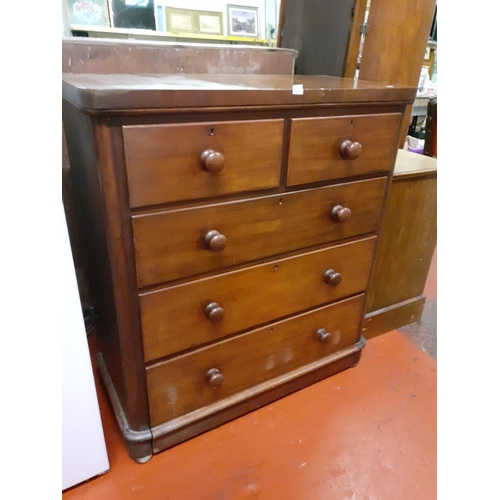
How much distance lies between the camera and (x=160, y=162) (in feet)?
2.69

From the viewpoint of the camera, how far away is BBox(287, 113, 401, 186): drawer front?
985 millimetres

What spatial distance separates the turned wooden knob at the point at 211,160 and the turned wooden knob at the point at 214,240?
0.15 meters

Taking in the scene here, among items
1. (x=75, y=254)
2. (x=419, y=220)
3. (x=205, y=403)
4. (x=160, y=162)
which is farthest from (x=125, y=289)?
(x=419, y=220)

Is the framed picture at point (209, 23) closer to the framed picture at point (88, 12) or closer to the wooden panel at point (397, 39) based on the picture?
the framed picture at point (88, 12)

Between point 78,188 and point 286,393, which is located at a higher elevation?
point 78,188

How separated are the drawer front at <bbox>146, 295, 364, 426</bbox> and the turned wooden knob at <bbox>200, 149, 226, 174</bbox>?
1.66ft

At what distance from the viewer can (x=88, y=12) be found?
1.97 meters

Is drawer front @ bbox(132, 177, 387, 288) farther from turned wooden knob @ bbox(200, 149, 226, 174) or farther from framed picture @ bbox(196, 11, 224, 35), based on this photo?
framed picture @ bbox(196, 11, 224, 35)

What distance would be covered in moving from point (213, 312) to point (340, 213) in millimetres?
442

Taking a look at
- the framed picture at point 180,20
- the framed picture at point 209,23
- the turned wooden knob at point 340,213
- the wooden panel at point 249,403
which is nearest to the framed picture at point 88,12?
the framed picture at point 180,20

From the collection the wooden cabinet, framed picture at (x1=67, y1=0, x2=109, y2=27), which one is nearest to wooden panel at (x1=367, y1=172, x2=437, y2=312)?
the wooden cabinet
